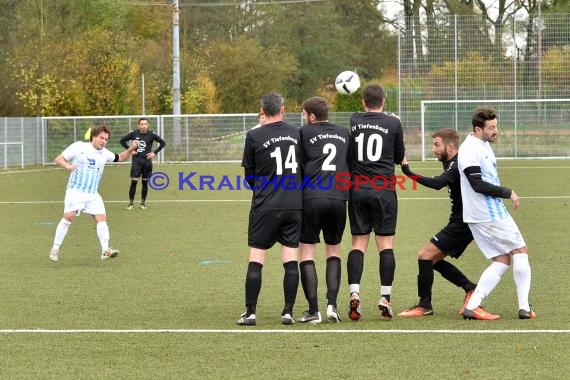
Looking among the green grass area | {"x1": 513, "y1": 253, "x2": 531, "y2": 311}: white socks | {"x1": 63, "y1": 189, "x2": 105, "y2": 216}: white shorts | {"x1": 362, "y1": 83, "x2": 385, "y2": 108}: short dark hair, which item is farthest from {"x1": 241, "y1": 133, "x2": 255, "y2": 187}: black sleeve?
{"x1": 63, "y1": 189, "x2": 105, "y2": 216}: white shorts

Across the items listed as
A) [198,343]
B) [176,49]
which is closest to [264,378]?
[198,343]

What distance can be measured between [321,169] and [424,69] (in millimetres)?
37628

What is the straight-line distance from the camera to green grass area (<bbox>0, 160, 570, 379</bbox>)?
7.23m

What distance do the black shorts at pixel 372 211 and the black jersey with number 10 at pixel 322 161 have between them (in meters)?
0.17

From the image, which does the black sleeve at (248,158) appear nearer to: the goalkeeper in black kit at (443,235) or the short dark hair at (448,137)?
the goalkeeper in black kit at (443,235)

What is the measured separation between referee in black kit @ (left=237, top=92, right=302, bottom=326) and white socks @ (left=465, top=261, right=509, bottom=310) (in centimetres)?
136

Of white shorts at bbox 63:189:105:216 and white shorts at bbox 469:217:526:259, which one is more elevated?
white shorts at bbox 63:189:105:216

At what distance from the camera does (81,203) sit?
13477 mm

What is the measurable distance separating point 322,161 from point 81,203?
528 cm

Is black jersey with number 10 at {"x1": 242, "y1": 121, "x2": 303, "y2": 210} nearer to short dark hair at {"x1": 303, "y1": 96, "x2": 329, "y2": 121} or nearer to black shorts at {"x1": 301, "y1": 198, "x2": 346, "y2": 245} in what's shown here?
black shorts at {"x1": 301, "y1": 198, "x2": 346, "y2": 245}

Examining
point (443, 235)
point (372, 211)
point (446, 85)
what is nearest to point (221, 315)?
point (372, 211)

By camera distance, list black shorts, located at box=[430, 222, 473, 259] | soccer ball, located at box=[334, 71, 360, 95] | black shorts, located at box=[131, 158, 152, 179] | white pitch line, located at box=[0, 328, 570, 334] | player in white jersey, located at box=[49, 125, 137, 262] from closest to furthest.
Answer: white pitch line, located at box=[0, 328, 570, 334], black shorts, located at box=[430, 222, 473, 259], player in white jersey, located at box=[49, 125, 137, 262], soccer ball, located at box=[334, 71, 360, 95], black shorts, located at box=[131, 158, 152, 179]

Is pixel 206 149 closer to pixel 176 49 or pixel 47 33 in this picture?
pixel 176 49

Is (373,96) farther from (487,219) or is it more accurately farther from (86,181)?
(86,181)
